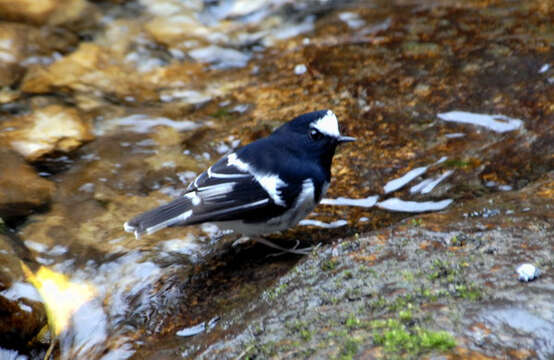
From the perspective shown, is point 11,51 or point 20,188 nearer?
point 20,188

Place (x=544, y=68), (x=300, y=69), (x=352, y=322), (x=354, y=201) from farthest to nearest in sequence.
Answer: (x=300, y=69) → (x=544, y=68) → (x=354, y=201) → (x=352, y=322)

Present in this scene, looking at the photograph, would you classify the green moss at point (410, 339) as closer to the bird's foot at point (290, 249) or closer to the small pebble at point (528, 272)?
the small pebble at point (528, 272)

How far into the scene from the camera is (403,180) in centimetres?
412

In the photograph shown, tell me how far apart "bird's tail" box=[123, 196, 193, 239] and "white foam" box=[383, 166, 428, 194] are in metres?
1.36

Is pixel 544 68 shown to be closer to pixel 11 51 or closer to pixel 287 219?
pixel 287 219

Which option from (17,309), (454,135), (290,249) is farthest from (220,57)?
(17,309)

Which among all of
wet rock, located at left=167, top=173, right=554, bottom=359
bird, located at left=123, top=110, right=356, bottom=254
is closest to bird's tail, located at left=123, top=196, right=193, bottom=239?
bird, located at left=123, top=110, right=356, bottom=254

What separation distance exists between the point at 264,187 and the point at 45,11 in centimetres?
475

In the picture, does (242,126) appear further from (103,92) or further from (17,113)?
(17,113)

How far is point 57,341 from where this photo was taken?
3.26 m

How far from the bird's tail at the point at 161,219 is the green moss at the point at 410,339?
1.66 metres

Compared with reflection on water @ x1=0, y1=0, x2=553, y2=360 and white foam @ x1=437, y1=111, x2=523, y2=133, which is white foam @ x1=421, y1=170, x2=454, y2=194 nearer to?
reflection on water @ x1=0, y1=0, x2=553, y2=360

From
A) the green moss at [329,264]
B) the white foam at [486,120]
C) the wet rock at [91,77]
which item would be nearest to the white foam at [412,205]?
the white foam at [486,120]

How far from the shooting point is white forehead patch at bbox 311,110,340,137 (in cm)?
375
